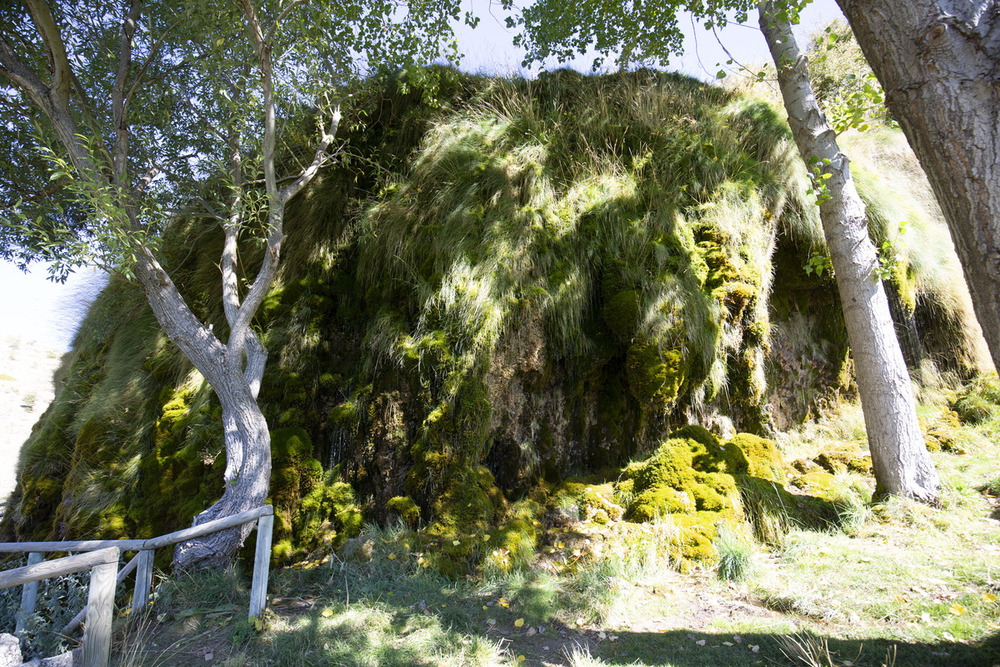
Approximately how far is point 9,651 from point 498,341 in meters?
4.16

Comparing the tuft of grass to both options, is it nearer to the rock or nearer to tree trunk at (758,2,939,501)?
tree trunk at (758,2,939,501)

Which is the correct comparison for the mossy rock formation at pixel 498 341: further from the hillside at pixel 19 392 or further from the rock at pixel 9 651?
the hillside at pixel 19 392

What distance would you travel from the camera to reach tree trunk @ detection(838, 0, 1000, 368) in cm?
201

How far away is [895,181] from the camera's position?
28.1 feet

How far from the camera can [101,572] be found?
9.95 ft

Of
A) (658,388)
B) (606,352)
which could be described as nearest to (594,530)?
(658,388)

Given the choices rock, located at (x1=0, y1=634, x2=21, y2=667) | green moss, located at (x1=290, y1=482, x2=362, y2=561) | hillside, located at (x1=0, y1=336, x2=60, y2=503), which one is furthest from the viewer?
hillside, located at (x1=0, y1=336, x2=60, y2=503)

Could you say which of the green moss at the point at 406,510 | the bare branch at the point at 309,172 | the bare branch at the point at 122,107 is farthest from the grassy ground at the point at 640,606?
the bare branch at the point at 122,107

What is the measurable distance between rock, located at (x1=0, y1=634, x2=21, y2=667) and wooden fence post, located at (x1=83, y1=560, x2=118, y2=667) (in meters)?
0.29

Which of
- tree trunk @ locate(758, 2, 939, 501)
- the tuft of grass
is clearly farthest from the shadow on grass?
tree trunk @ locate(758, 2, 939, 501)

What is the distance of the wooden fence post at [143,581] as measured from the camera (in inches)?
Result: 147

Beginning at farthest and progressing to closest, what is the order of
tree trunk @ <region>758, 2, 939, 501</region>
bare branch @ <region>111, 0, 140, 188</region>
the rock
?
1. bare branch @ <region>111, 0, 140, 188</region>
2. tree trunk @ <region>758, 2, 939, 501</region>
3. the rock

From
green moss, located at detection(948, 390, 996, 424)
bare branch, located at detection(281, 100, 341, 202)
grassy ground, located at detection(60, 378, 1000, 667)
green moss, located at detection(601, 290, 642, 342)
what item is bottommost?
grassy ground, located at detection(60, 378, 1000, 667)

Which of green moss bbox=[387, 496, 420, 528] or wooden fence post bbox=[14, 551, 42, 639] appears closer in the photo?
wooden fence post bbox=[14, 551, 42, 639]
